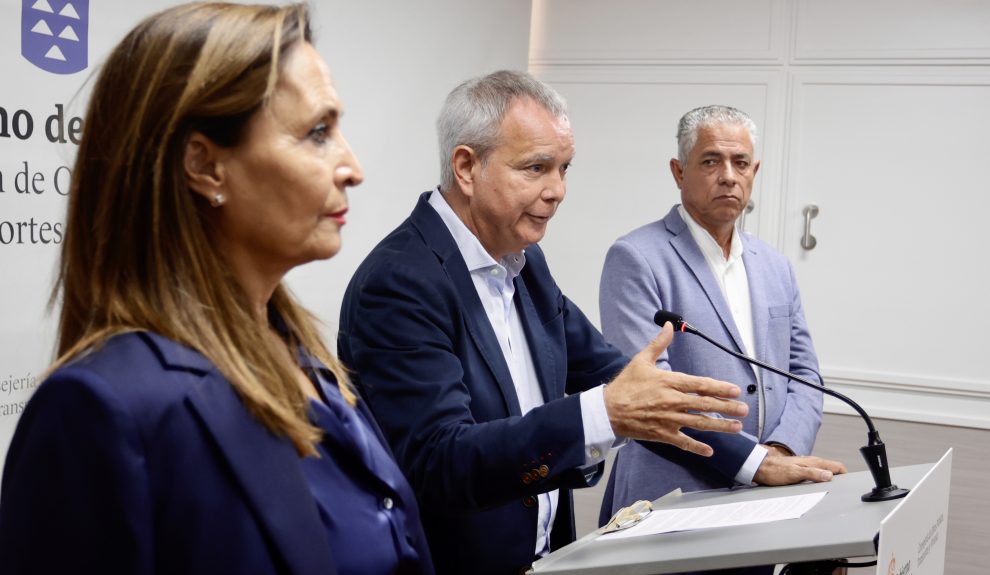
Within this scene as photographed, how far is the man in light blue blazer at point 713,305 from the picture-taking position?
2.35m

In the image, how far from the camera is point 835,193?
5.57 metres

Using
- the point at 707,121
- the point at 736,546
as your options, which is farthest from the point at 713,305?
the point at 736,546

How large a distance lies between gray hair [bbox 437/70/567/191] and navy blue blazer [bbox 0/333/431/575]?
999mm

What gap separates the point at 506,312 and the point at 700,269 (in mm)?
820

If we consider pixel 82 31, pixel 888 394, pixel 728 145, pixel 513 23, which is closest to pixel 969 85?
pixel 888 394

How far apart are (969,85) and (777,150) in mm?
1013

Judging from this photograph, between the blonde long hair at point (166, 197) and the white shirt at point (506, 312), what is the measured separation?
2.73 feet

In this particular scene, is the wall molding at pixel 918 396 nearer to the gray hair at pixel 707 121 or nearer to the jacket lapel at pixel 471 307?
the gray hair at pixel 707 121

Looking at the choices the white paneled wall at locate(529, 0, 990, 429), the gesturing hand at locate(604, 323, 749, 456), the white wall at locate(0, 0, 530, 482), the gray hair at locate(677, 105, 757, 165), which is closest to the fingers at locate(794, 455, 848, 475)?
the gesturing hand at locate(604, 323, 749, 456)

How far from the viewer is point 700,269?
248 cm

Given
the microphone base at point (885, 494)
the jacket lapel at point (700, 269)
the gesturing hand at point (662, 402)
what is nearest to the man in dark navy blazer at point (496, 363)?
the gesturing hand at point (662, 402)

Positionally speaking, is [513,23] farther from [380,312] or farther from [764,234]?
[380,312]

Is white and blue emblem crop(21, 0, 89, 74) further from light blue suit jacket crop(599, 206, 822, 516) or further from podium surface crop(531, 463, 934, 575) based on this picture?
podium surface crop(531, 463, 934, 575)

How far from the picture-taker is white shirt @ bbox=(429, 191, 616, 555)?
69.6 inches
